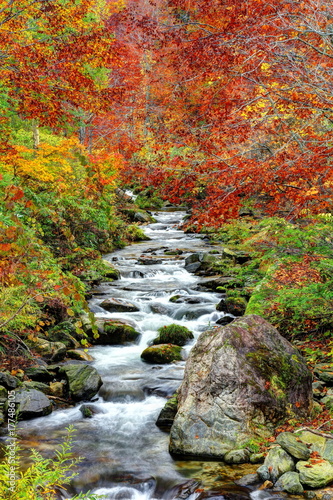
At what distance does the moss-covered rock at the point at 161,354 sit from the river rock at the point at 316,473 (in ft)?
14.8

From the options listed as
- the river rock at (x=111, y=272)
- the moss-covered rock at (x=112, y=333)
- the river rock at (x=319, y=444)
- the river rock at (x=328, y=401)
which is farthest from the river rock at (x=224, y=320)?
the river rock at (x=319, y=444)

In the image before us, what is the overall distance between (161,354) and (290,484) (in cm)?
477

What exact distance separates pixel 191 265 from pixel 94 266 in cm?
382

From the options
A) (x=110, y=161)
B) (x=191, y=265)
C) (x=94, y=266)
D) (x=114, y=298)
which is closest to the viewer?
(x=114, y=298)

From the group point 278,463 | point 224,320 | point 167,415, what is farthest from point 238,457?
point 224,320

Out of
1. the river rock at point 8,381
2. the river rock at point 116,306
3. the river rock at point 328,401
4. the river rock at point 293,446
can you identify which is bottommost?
the river rock at point 116,306

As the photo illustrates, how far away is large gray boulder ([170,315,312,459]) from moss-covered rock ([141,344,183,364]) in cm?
261

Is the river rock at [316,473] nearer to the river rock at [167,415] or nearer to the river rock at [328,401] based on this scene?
the river rock at [328,401]

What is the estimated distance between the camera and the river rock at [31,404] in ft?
21.4

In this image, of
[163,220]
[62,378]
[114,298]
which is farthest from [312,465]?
[163,220]

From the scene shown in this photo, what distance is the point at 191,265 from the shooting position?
50.9ft

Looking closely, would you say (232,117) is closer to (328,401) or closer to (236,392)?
(236,392)

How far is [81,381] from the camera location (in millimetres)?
7453

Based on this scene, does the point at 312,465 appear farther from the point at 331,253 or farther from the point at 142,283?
the point at 142,283
